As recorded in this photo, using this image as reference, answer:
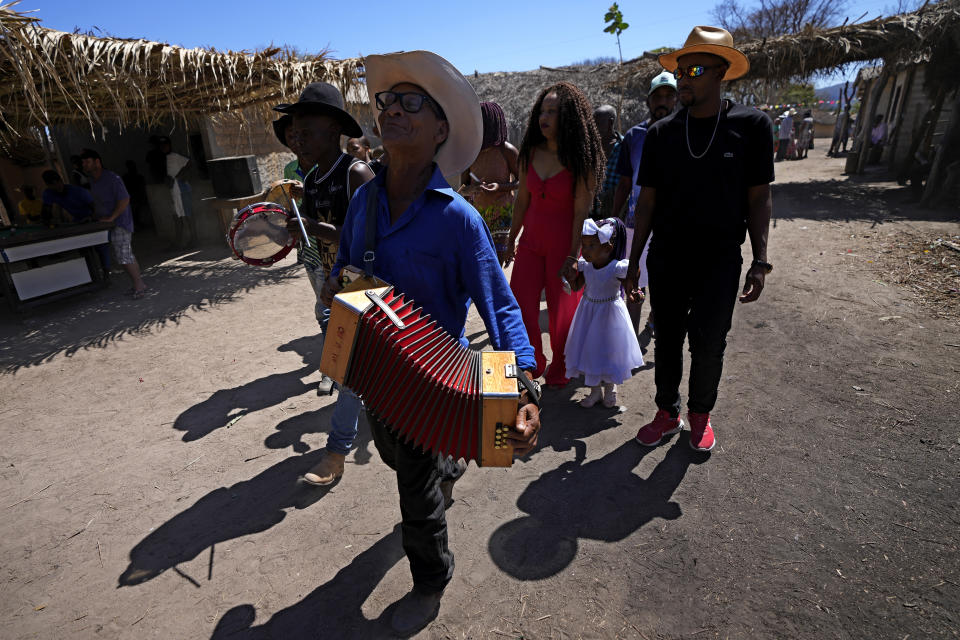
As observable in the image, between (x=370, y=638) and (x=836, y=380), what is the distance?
13.4 ft

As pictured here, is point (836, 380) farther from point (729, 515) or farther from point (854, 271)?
point (854, 271)

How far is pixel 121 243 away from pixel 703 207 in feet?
28.2

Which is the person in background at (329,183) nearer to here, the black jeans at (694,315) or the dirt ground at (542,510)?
the dirt ground at (542,510)

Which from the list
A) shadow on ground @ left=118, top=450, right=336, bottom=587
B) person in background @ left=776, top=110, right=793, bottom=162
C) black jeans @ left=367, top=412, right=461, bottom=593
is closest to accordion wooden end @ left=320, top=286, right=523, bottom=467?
black jeans @ left=367, top=412, right=461, bottom=593

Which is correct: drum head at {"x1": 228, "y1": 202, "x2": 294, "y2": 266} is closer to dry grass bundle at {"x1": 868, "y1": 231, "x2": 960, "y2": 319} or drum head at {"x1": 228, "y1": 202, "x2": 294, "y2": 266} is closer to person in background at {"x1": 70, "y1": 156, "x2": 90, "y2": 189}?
dry grass bundle at {"x1": 868, "y1": 231, "x2": 960, "y2": 319}

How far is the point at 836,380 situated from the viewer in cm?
412

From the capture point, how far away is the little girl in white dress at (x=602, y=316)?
3725 mm

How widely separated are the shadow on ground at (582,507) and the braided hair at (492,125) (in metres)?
2.91

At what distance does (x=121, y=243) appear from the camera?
7.84 m

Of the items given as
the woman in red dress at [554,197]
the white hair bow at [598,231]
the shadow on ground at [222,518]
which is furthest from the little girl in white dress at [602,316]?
the shadow on ground at [222,518]

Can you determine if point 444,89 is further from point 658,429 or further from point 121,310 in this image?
point 121,310

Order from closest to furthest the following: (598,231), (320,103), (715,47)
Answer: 1. (715,47)
2. (320,103)
3. (598,231)

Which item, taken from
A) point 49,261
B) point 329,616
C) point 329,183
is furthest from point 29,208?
point 329,616

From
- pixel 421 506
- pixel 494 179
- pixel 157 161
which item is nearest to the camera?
pixel 421 506
